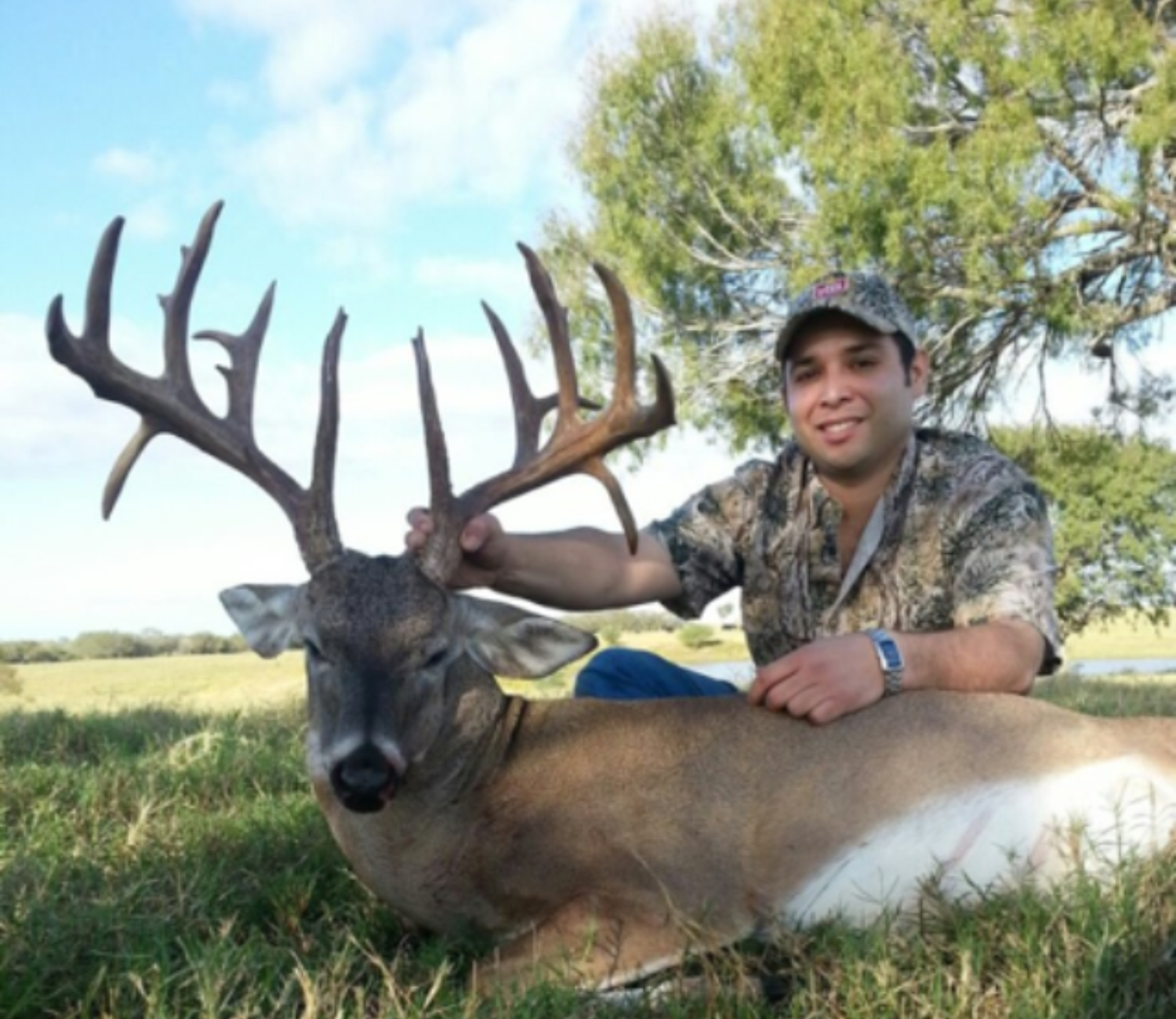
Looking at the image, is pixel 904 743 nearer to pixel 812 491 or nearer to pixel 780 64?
pixel 812 491

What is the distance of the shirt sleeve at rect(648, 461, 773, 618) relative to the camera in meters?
5.49

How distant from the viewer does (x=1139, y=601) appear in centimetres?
3356

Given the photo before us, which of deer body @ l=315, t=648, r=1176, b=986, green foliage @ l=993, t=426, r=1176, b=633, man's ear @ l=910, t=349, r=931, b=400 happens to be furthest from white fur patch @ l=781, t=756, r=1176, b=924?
green foliage @ l=993, t=426, r=1176, b=633

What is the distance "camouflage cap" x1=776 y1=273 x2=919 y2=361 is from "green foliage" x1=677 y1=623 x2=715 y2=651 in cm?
2107

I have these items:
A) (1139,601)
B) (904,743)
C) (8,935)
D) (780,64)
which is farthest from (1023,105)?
(1139,601)

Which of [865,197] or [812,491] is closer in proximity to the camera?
[812,491]

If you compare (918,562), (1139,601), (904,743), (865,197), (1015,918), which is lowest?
(1139,601)

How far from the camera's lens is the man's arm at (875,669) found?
14.3 ft

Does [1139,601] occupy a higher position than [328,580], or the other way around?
[328,580]

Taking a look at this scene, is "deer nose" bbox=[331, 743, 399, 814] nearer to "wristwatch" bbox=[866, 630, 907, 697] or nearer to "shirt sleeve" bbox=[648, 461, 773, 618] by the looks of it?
"wristwatch" bbox=[866, 630, 907, 697]

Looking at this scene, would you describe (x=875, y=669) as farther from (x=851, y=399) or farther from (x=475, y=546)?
(x=475, y=546)

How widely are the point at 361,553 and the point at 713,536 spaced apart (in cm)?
158

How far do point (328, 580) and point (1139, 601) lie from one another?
32.5 m

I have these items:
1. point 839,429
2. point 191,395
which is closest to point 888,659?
point 839,429
